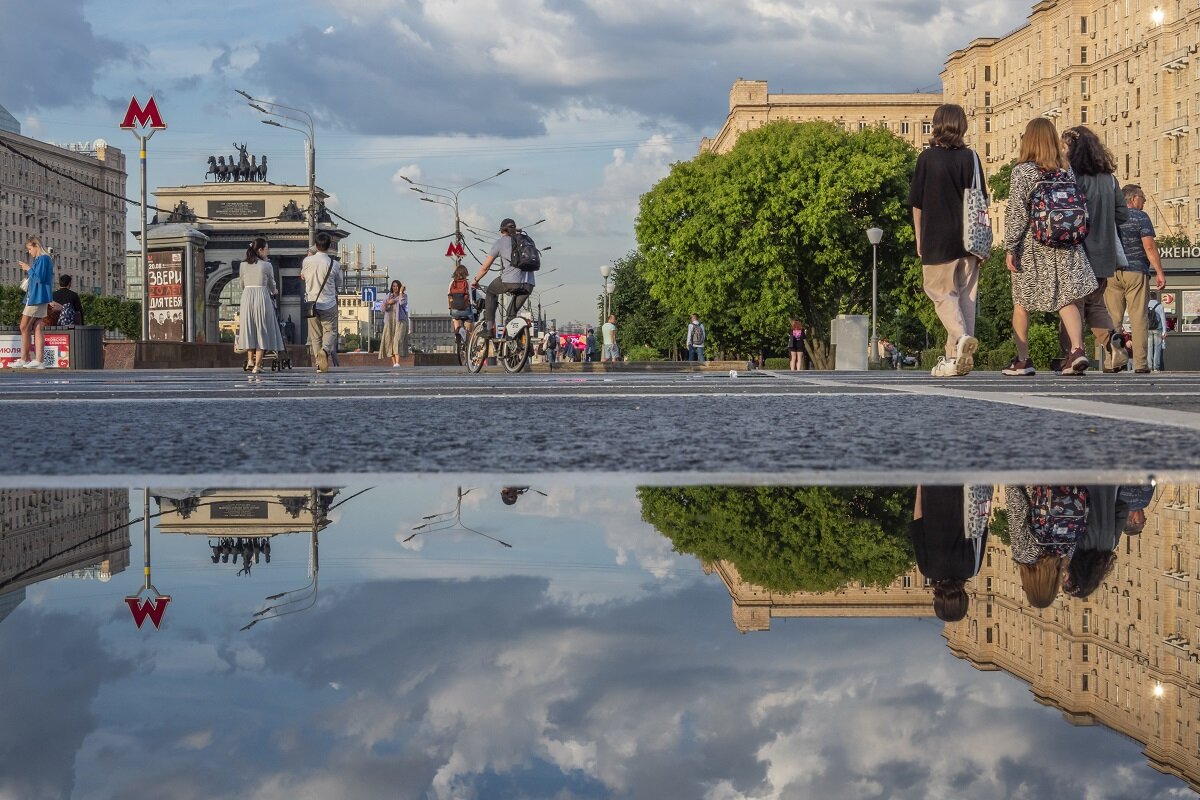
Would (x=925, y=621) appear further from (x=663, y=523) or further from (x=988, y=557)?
(x=663, y=523)

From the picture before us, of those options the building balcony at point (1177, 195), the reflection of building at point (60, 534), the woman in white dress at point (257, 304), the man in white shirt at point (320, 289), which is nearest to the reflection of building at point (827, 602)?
the reflection of building at point (60, 534)

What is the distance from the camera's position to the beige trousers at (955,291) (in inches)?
466

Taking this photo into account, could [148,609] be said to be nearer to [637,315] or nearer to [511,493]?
[511,493]

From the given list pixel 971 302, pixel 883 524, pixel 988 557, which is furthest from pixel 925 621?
pixel 971 302

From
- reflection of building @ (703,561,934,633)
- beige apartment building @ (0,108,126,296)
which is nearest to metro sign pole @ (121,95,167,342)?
reflection of building @ (703,561,934,633)

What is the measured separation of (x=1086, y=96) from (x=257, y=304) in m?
88.1

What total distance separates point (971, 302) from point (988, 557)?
405 inches

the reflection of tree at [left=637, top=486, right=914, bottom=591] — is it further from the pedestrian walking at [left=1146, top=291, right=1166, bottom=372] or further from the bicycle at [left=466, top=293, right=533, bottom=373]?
the pedestrian walking at [left=1146, top=291, right=1166, bottom=372]

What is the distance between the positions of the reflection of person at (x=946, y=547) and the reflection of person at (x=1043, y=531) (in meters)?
0.07

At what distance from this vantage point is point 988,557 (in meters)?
2.12

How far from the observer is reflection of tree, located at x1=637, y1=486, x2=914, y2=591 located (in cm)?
202

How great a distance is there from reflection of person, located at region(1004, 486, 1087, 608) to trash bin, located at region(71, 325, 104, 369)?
87.0 ft

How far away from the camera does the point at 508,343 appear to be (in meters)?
19.1

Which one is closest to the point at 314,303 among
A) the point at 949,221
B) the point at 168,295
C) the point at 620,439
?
the point at 949,221
